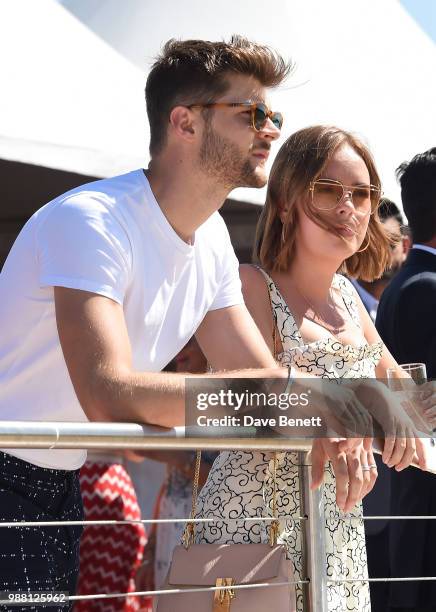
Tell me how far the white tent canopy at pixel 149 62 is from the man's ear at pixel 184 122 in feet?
6.22

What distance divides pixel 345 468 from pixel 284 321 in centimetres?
55

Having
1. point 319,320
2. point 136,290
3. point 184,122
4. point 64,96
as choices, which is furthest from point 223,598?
point 64,96

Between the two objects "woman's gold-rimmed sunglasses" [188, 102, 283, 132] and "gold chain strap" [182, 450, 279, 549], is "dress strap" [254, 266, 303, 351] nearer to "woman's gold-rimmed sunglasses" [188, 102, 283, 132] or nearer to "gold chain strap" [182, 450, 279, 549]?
"gold chain strap" [182, 450, 279, 549]

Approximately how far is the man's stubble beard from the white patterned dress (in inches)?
16.6

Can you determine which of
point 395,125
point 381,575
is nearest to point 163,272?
point 381,575

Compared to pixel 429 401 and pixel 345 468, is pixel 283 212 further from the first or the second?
pixel 345 468

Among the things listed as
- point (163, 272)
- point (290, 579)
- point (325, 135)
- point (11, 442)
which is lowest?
point (290, 579)

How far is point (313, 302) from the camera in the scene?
A: 2893 millimetres

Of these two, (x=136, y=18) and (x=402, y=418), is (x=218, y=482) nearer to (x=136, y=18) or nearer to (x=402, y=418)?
(x=402, y=418)

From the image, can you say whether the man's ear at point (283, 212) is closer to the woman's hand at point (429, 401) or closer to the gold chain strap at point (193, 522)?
the woman's hand at point (429, 401)

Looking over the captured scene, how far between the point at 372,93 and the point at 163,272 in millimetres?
4390

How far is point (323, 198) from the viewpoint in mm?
2885

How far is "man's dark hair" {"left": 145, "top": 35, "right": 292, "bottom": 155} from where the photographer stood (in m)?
2.56

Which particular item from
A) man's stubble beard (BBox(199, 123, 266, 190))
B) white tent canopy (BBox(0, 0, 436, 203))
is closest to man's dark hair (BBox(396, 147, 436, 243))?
white tent canopy (BBox(0, 0, 436, 203))
